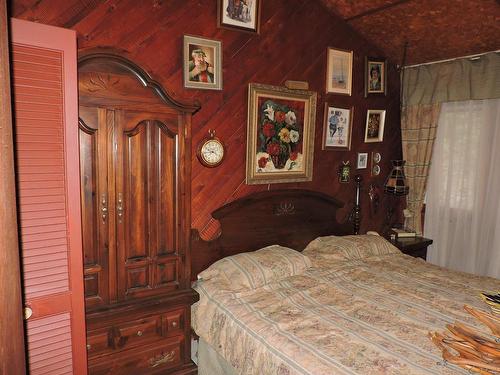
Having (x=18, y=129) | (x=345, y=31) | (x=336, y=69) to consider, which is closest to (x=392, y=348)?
(x=18, y=129)

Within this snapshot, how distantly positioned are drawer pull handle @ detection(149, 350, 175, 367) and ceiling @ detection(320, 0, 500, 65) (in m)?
3.13

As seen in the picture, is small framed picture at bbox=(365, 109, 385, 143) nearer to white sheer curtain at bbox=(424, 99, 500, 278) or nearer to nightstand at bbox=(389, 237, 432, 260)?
white sheer curtain at bbox=(424, 99, 500, 278)

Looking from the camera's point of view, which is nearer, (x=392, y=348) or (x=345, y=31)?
(x=392, y=348)

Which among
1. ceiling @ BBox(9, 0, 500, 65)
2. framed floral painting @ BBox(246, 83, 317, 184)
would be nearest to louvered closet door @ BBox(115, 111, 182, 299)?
framed floral painting @ BBox(246, 83, 317, 184)

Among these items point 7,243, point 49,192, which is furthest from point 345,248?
point 7,243

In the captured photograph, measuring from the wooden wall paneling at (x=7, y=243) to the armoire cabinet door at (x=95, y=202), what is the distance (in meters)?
1.20

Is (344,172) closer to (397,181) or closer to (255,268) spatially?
(397,181)

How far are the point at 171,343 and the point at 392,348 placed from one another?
133cm

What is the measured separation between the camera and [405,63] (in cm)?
380

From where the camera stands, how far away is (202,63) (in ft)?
8.40

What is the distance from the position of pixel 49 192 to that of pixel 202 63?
1.55 m

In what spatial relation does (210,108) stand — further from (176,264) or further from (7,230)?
(7,230)

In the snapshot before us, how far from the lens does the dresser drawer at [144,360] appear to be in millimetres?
1983

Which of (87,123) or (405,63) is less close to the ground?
(405,63)
